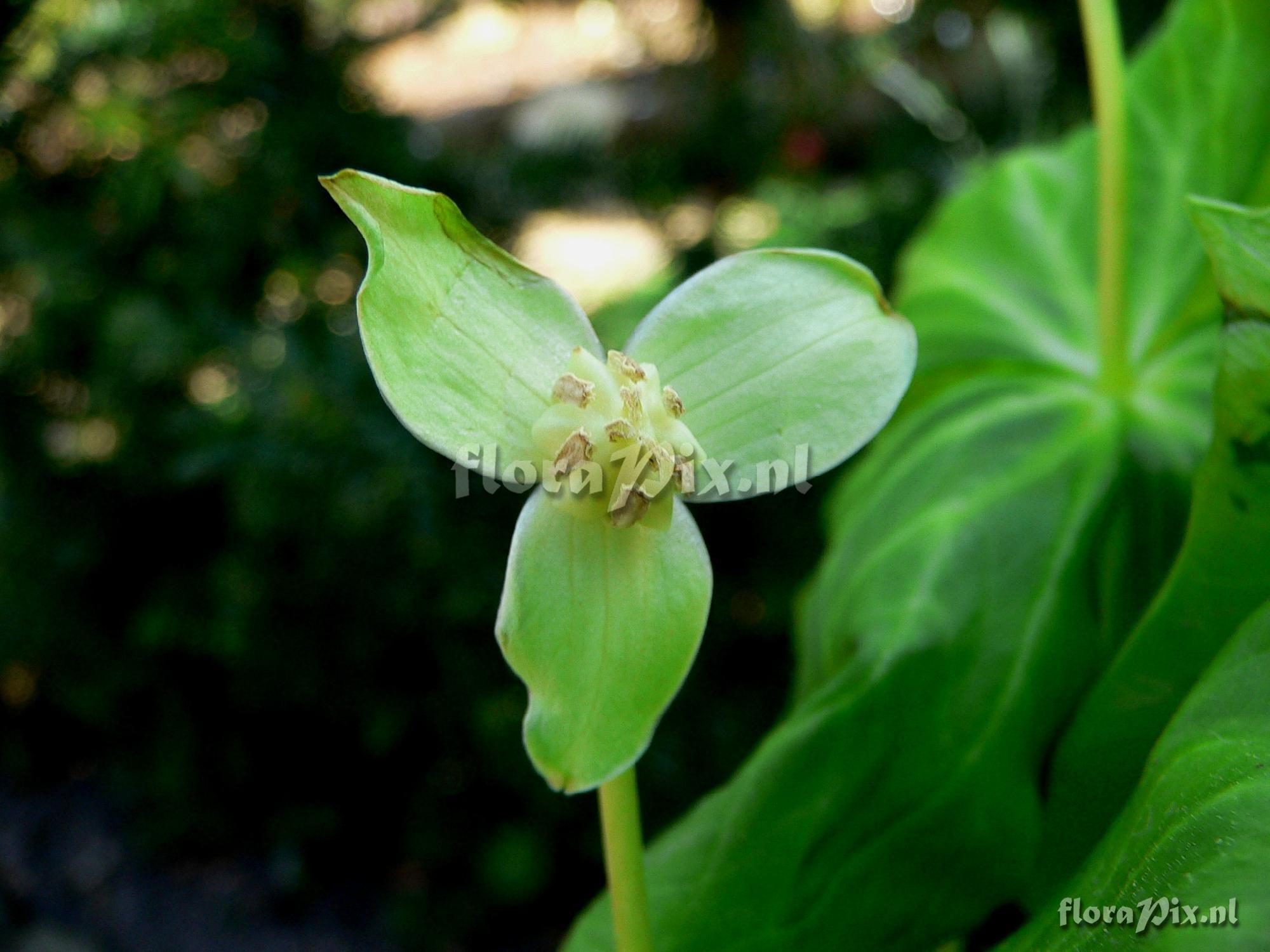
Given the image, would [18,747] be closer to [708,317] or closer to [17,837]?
[17,837]

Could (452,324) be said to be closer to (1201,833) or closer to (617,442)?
(617,442)

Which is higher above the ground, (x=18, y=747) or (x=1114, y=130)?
(x=1114, y=130)

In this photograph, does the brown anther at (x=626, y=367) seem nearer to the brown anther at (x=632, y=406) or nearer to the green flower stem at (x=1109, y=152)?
the brown anther at (x=632, y=406)

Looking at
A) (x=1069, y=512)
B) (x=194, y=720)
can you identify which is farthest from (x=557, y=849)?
(x=1069, y=512)

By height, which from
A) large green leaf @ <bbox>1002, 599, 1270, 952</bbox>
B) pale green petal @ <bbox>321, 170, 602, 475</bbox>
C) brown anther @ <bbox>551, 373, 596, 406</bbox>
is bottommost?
large green leaf @ <bbox>1002, 599, 1270, 952</bbox>

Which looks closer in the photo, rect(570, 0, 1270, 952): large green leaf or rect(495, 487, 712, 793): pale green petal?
rect(495, 487, 712, 793): pale green petal

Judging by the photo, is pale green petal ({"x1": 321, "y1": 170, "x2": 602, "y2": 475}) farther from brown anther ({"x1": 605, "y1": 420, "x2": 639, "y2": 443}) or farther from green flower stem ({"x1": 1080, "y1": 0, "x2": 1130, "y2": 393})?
green flower stem ({"x1": 1080, "y1": 0, "x2": 1130, "y2": 393})

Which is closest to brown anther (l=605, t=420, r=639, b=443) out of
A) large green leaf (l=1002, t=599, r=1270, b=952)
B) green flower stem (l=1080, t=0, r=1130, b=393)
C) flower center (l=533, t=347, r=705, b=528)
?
flower center (l=533, t=347, r=705, b=528)
